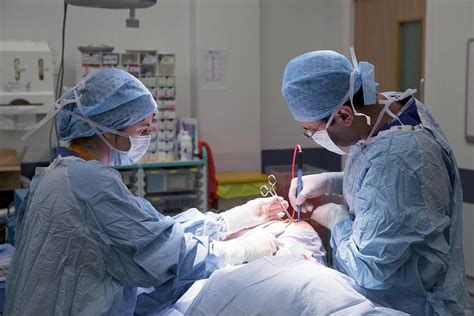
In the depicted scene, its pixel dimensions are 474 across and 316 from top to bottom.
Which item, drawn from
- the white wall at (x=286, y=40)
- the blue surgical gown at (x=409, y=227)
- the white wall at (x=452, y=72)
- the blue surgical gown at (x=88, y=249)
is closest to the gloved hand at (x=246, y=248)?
the blue surgical gown at (x=88, y=249)

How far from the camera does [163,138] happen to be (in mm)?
4391

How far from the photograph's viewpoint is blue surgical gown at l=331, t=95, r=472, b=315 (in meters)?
1.61

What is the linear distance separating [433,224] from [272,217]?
2.48 feet

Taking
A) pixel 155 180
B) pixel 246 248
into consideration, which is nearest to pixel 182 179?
pixel 155 180

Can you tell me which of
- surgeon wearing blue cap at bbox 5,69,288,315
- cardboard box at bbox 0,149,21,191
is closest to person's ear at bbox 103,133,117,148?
surgeon wearing blue cap at bbox 5,69,288,315

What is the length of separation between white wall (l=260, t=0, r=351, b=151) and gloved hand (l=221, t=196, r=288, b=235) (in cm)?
292

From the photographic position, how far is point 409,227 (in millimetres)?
1607

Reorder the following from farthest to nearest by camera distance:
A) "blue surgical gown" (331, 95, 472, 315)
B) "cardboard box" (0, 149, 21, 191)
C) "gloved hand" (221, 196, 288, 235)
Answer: "cardboard box" (0, 149, 21, 191) → "gloved hand" (221, 196, 288, 235) → "blue surgical gown" (331, 95, 472, 315)

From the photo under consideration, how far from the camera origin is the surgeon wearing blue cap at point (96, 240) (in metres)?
1.66

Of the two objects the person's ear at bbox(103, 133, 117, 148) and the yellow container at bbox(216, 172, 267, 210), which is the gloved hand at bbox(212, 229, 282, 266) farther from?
the yellow container at bbox(216, 172, 267, 210)

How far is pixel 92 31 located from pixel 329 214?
10.4 ft

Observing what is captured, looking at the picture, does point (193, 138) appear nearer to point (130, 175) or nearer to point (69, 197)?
point (130, 175)

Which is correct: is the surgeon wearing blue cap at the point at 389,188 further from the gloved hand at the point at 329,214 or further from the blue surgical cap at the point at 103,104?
the blue surgical cap at the point at 103,104

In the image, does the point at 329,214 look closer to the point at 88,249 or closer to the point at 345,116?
the point at 345,116
